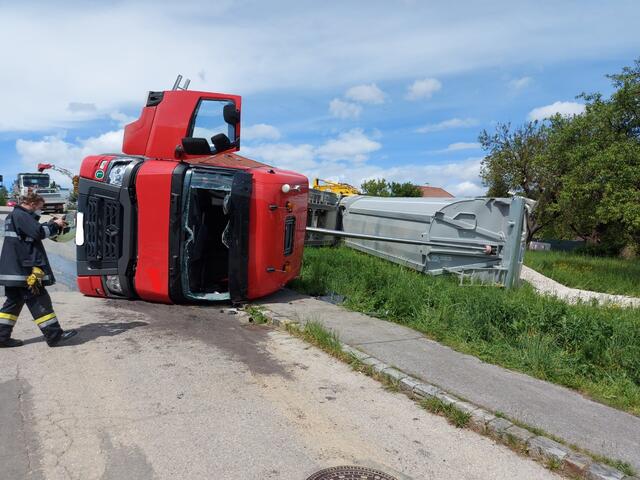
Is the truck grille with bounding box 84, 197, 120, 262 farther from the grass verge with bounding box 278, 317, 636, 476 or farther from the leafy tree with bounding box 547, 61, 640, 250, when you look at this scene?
the leafy tree with bounding box 547, 61, 640, 250

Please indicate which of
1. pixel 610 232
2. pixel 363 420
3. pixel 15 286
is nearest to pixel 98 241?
pixel 15 286

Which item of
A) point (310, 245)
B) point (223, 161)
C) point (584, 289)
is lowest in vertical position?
point (584, 289)

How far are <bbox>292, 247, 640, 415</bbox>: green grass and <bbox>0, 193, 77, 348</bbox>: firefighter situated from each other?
3832mm

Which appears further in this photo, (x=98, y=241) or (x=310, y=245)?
(x=310, y=245)

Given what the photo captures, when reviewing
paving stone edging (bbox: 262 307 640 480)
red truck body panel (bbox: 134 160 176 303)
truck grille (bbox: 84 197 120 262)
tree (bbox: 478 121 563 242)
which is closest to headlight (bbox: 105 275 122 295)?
truck grille (bbox: 84 197 120 262)

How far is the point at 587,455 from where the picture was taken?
3156 mm

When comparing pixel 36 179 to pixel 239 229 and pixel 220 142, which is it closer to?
pixel 220 142

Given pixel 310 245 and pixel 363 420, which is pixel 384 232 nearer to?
pixel 310 245

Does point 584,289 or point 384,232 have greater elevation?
point 384,232

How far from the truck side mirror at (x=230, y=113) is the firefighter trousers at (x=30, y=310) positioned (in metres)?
Result: 3.79

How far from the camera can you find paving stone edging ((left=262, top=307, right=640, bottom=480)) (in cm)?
303

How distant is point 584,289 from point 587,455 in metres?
10.6

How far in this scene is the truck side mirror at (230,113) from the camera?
767 cm

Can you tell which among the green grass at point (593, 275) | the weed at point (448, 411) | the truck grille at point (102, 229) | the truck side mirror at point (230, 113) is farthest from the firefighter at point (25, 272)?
the green grass at point (593, 275)
